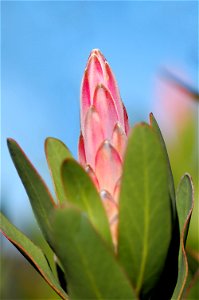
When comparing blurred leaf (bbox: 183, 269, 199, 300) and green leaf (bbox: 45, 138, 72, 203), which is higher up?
green leaf (bbox: 45, 138, 72, 203)

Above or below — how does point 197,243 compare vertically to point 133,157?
below

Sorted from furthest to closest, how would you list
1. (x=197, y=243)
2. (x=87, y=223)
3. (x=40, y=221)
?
(x=197, y=243) → (x=40, y=221) → (x=87, y=223)

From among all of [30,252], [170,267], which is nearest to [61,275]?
[30,252]

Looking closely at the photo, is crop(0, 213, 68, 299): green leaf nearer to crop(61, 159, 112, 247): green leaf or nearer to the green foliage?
the green foliage

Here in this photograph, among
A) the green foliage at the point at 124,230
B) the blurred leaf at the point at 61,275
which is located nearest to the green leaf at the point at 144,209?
the green foliage at the point at 124,230

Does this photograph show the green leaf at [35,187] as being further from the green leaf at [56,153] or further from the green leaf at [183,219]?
the green leaf at [183,219]

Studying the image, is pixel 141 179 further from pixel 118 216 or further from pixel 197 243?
pixel 197 243

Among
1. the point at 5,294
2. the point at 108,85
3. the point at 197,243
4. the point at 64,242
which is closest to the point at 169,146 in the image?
the point at 197,243

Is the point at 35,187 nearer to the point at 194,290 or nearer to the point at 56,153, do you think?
the point at 56,153

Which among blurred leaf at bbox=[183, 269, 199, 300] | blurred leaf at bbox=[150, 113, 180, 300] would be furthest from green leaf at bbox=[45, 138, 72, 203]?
blurred leaf at bbox=[183, 269, 199, 300]
